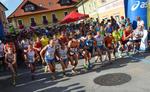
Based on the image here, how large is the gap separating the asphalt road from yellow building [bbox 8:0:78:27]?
49111 mm

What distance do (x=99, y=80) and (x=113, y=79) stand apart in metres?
0.54

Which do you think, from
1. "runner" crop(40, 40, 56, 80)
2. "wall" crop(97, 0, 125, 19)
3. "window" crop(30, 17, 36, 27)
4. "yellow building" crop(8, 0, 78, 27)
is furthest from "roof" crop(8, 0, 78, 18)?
"runner" crop(40, 40, 56, 80)

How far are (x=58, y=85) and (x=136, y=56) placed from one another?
4719 mm

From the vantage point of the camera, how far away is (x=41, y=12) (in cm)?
6369

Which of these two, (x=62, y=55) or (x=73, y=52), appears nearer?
(x=62, y=55)

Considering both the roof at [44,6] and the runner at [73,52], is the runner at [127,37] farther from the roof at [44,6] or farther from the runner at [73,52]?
the roof at [44,6]

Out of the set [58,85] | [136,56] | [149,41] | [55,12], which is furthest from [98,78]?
[55,12]

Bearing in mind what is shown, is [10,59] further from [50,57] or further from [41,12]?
[41,12]

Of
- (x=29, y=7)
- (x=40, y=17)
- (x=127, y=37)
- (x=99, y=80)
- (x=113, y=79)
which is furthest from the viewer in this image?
(x=40, y=17)

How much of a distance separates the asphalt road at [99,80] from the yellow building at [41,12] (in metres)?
49.1

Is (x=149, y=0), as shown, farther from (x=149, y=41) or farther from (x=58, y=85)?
(x=58, y=85)

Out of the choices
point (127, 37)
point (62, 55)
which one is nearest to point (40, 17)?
point (127, 37)

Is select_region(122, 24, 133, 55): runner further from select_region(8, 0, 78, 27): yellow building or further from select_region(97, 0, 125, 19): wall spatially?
select_region(8, 0, 78, 27): yellow building

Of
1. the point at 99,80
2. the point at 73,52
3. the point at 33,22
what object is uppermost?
the point at 33,22
